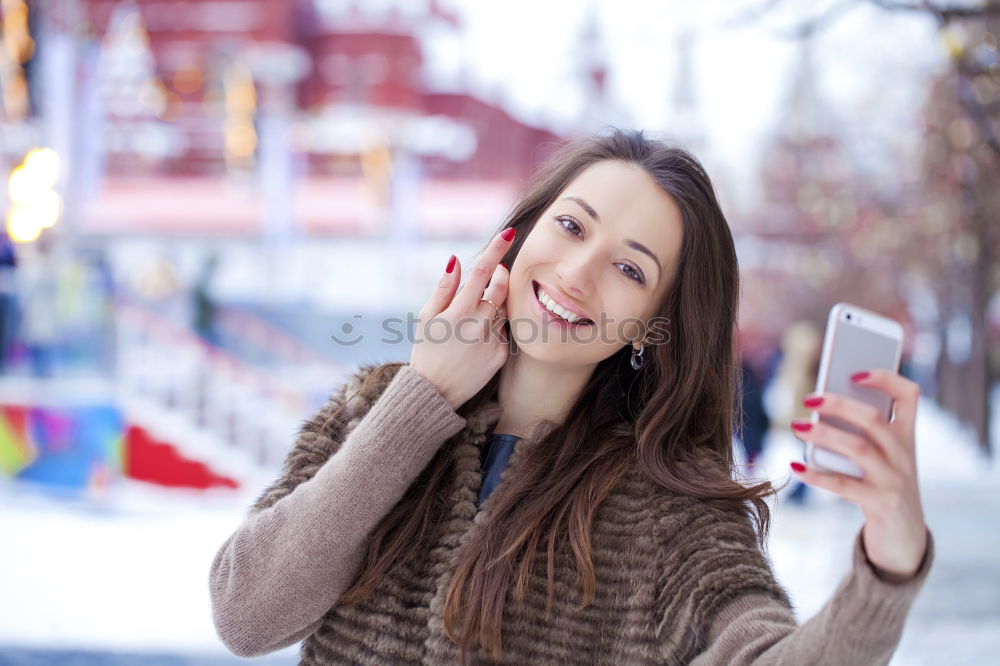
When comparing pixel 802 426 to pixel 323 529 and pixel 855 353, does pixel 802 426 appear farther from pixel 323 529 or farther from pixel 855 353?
pixel 323 529

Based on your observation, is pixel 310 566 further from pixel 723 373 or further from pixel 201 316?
pixel 201 316

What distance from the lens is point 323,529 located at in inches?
47.4

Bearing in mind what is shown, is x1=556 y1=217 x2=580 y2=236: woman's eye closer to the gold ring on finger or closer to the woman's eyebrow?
the woman's eyebrow

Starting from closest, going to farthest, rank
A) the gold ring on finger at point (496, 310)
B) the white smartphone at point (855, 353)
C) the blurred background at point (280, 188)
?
the white smartphone at point (855, 353)
the gold ring on finger at point (496, 310)
the blurred background at point (280, 188)

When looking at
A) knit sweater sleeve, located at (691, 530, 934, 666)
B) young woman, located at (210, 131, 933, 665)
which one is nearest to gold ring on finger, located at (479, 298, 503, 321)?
young woman, located at (210, 131, 933, 665)

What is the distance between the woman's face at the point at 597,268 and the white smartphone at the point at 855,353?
42cm

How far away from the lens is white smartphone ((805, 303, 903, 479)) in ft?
3.17

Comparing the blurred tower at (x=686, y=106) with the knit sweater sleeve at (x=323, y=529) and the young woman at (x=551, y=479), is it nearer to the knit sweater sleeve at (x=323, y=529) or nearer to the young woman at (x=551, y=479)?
the young woman at (x=551, y=479)

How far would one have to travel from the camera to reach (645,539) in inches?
48.5

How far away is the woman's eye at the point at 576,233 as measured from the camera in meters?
1.40

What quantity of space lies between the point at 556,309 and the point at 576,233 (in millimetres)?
144

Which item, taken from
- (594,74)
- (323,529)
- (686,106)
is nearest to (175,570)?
(323,529)

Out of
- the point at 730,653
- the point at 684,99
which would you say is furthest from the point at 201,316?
the point at 730,653

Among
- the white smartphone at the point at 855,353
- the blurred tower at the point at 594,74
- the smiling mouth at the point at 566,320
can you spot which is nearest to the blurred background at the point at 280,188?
the blurred tower at the point at 594,74
